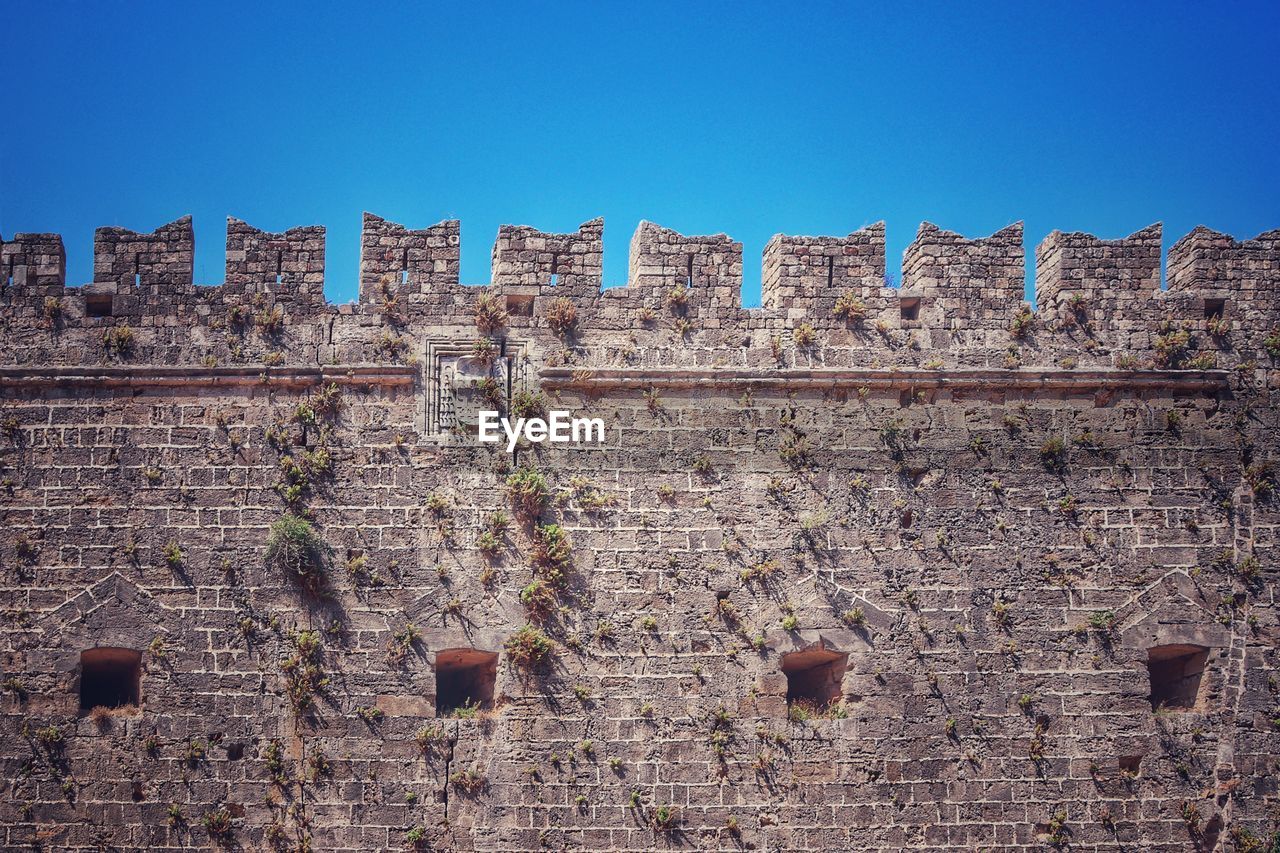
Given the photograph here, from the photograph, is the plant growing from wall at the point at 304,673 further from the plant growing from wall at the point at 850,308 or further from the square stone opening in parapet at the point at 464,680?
the plant growing from wall at the point at 850,308

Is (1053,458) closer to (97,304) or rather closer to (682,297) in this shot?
(682,297)

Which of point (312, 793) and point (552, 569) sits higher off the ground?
point (552, 569)

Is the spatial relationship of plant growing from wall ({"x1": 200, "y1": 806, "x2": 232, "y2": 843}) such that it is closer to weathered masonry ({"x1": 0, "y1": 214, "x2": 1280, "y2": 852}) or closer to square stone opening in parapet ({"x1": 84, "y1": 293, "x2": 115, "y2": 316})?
weathered masonry ({"x1": 0, "y1": 214, "x2": 1280, "y2": 852})

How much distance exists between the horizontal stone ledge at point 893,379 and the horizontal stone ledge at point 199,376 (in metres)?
1.76

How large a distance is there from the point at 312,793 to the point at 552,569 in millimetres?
3184

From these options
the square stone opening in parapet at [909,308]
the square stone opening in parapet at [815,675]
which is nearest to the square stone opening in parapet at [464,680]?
the square stone opening in parapet at [815,675]

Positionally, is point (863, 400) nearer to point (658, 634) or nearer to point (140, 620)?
point (658, 634)

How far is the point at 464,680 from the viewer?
12289 mm

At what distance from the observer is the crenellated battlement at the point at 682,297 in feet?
40.4

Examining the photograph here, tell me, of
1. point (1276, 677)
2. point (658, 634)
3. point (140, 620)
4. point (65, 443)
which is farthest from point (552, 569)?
point (1276, 677)

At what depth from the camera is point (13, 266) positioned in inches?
492

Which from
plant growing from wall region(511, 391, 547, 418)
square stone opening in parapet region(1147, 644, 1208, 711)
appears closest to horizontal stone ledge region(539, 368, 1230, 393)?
plant growing from wall region(511, 391, 547, 418)

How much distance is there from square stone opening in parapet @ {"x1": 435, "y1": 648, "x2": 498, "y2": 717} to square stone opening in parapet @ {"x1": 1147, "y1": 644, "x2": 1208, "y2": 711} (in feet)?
22.3

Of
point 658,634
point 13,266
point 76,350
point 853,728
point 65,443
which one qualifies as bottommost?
point 853,728
